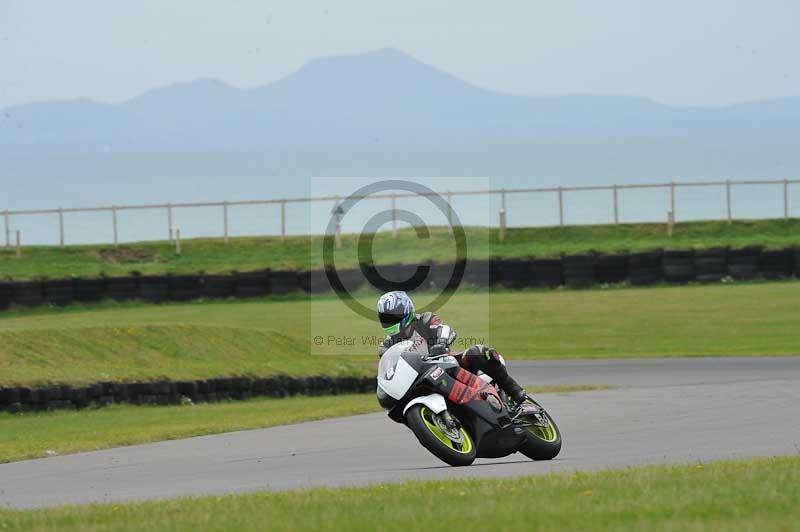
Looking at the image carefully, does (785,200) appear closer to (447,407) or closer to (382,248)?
(382,248)

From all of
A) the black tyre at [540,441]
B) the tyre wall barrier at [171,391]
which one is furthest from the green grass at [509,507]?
the tyre wall barrier at [171,391]

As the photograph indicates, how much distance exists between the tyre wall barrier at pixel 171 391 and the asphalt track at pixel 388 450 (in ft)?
14.0

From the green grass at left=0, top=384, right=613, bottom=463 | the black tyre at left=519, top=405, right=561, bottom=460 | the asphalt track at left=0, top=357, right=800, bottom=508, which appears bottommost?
the green grass at left=0, top=384, right=613, bottom=463

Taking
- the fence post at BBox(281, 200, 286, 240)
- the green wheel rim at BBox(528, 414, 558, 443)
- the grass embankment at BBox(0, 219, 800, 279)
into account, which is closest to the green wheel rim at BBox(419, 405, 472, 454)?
the green wheel rim at BBox(528, 414, 558, 443)

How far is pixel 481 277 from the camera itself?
39156 mm

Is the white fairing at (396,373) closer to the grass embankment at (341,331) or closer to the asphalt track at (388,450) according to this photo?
the asphalt track at (388,450)

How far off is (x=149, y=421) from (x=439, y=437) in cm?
779

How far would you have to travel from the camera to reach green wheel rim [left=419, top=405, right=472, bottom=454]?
11.0m

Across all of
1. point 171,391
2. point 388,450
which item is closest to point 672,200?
point 171,391

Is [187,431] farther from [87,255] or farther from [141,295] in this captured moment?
[87,255]

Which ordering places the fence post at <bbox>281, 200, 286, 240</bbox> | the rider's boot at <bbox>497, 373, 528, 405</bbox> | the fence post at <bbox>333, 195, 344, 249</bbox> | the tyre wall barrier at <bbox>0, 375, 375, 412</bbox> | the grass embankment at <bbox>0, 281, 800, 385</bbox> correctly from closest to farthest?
the rider's boot at <bbox>497, 373, 528, 405</bbox>, the tyre wall barrier at <bbox>0, 375, 375, 412</bbox>, the grass embankment at <bbox>0, 281, 800, 385</bbox>, the fence post at <bbox>333, 195, 344, 249</bbox>, the fence post at <bbox>281, 200, 286, 240</bbox>

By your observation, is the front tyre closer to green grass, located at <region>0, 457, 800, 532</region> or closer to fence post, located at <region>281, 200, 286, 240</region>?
green grass, located at <region>0, 457, 800, 532</region>

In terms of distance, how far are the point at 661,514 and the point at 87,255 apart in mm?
39122

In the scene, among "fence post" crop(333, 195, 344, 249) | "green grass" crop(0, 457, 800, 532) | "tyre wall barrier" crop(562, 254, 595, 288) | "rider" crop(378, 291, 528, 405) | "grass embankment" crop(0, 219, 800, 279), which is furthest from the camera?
"fence post" crop(333, 195, 344, 249)
